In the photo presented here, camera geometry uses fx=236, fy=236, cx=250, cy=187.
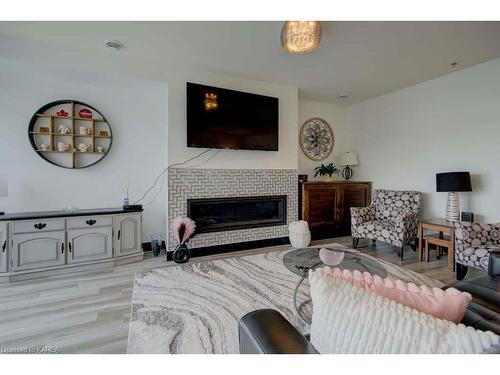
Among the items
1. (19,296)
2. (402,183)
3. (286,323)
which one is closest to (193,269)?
(19,296)

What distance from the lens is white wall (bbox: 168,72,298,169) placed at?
10.4 ft

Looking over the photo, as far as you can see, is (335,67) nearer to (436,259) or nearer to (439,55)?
(439,55)

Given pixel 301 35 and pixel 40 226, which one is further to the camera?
pixel 40 226

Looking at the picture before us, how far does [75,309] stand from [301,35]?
2910 millimetres

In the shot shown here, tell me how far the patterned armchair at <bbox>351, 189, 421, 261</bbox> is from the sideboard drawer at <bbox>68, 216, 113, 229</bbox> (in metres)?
3.37

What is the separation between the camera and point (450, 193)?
3.06 m

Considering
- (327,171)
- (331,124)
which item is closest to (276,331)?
(327,171)

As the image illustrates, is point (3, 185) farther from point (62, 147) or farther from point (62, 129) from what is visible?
point (62, 129)

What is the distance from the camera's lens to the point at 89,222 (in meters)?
2.78

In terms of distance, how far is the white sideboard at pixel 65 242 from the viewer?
2459mm

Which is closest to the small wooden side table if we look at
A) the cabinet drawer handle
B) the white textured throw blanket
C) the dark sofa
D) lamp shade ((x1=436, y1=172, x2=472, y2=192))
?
lamp shade ((x1=436, y1=172, x2=472, y2=192))

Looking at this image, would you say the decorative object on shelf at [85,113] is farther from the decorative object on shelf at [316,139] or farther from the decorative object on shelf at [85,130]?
the decorative object on shelf at [316,139]

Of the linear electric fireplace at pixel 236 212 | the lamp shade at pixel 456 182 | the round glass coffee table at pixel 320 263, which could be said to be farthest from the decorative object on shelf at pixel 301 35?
the lamp shade at pixel 456 182
